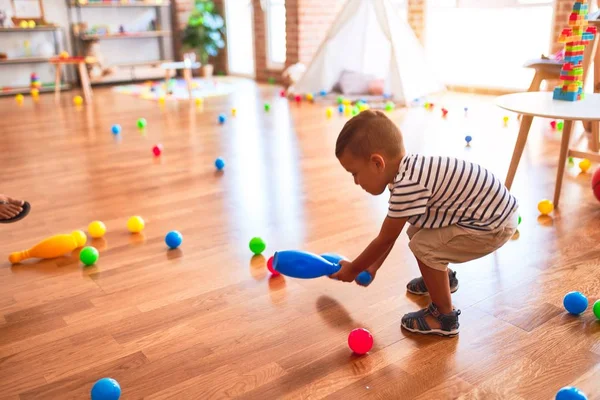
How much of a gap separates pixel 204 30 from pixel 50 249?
6451 mm

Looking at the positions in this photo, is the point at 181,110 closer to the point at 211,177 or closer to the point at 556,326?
the point at 211,177

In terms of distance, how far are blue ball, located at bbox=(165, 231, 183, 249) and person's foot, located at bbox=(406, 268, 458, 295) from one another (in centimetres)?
91

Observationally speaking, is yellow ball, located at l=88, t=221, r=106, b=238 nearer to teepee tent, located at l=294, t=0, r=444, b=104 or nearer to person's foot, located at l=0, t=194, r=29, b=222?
person's foot, located at l=0, t=194, r=29, b=222

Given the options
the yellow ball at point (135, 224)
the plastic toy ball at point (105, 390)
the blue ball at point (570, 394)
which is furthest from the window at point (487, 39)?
the plastic toy ball at point (105, 390)

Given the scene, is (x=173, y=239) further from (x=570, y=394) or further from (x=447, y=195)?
(x=570, y=394)

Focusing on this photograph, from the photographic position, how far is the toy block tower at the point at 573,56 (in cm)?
246

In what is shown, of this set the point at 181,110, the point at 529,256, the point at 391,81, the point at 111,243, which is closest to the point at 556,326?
the point at 529,256

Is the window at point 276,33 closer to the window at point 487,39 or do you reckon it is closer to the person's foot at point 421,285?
the window at point 487,39

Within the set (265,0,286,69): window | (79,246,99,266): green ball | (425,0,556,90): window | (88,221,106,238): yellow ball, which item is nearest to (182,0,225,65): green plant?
(265,0,286,69): window

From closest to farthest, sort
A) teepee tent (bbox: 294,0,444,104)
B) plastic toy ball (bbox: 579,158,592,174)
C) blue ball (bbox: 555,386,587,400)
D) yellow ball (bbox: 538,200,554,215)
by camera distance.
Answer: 1. blue ball (bbox: 555,386,587,400)
2. yellow ball (bbox: 538,200,554,215)
3. plastic toy ball (bbox: 579,158,592,174)
4. teepee tent (bbox: 294,0,444,104)

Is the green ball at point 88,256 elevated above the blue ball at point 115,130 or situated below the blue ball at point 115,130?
above

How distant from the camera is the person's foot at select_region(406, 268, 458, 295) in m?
1.90

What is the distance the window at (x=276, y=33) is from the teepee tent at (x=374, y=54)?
5.33 ft

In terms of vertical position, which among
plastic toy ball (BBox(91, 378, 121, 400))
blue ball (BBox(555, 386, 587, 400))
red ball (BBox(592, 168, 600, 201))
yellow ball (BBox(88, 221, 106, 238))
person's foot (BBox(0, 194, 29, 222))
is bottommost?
yellow ball (BBox(88, 221, 106, 238))
